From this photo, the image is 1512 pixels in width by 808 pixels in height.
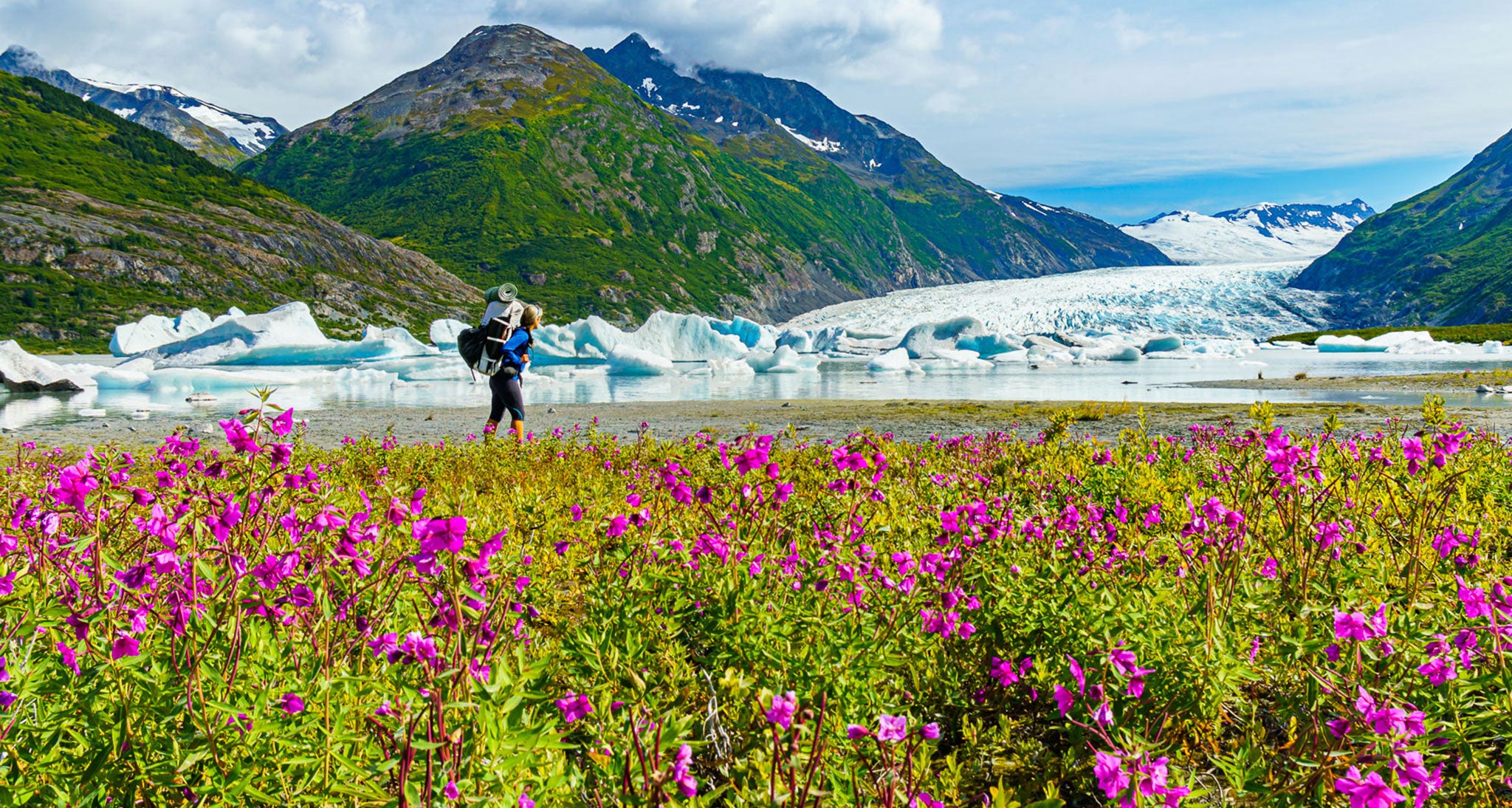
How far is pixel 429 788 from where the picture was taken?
1608 millimetres

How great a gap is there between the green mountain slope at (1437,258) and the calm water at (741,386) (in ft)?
217

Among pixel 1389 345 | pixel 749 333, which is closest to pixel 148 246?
pixel 749 333

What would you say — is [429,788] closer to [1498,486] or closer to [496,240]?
[1498,486]

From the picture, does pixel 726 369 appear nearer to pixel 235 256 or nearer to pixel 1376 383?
pixel 1376 383

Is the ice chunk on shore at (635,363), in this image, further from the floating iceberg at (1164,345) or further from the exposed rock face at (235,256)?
the exposed rock face at (235,256)

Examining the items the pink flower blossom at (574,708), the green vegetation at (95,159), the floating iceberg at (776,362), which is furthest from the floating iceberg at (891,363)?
the green vegetation at (95,159)

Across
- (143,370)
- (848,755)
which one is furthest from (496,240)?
(848,755)

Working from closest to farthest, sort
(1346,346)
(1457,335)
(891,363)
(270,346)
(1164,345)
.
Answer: (270,346) < (891,363) < (1346,346) < (1164,345) < (1457,335)

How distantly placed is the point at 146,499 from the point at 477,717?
3.94 ft

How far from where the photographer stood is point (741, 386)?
127 feet

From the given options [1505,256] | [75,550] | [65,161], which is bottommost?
[75,550]

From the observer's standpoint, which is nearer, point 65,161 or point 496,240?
point 65,161

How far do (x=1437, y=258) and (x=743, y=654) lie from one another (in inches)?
7130

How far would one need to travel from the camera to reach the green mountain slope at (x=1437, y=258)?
114188mm
